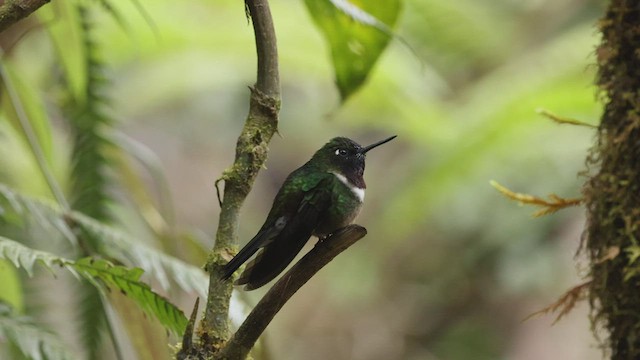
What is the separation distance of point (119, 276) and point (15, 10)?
0.48 metres

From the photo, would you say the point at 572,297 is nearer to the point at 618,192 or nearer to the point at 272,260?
the point at 618,192

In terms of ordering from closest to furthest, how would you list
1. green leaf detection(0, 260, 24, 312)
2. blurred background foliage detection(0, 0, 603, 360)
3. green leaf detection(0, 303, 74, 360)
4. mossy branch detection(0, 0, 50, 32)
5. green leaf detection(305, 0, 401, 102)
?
mossy branch detection(0, 0, 50, 32) → green leaf detection(0, 303, 74, 360) → green leaf detection(305, 0, 401, 102) → green leaf detection(0, 260, 24, 312) → blurred background foliage detection(0, 0, 603, 360)

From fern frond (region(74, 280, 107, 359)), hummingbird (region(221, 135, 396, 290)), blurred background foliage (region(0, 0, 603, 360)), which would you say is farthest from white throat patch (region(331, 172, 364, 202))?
blurred background foliage (region(0, 0, 603, 360))

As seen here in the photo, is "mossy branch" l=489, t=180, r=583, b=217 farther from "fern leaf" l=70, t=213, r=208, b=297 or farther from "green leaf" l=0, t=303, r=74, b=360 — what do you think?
"green leaf" l=0, t=303, r=74, b=360

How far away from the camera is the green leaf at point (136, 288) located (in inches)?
49.6

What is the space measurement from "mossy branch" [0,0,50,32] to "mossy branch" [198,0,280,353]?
254mm

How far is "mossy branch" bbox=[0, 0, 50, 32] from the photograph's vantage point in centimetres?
93

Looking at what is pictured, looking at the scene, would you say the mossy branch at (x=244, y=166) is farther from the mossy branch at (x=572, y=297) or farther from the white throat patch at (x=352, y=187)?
the mossy branch at (x=572, y=297)

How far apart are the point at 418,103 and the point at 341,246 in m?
3.40

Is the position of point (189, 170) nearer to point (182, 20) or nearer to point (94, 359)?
point (182, 20)

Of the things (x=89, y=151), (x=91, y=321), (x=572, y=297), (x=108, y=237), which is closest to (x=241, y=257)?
(x=108, y=237)

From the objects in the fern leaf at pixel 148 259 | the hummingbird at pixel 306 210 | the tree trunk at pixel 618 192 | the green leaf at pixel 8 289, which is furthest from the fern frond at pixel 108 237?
the tree trunk at pixel 618 192

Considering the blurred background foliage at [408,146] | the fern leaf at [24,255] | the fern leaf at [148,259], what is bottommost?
the fern leaf at [24,255]

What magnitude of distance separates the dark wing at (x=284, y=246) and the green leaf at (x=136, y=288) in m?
0.28
